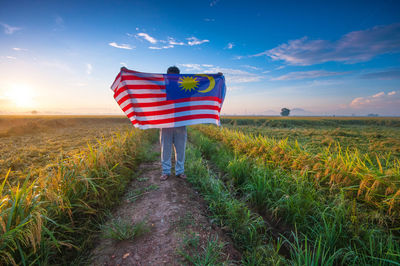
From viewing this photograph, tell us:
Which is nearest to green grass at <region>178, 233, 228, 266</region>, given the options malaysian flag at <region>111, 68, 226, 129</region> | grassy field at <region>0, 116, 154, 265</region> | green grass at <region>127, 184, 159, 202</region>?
grassy field at <region>0, 116, 154, 265</region>

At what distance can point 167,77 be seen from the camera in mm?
3385

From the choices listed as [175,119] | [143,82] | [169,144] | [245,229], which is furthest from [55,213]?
[143,82]

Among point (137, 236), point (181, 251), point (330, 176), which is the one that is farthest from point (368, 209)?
point (137, 236)

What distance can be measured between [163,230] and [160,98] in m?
2.43

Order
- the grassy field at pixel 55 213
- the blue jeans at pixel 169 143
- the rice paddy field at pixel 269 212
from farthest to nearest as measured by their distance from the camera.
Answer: the blue jeans at pixel 169 143 → the rice paddy field at pixel 269 212 → the grassy field at pixel 55 213

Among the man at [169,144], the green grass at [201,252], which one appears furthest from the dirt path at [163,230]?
the man at [169,144]

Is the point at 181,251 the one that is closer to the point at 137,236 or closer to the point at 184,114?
the point at 137,236

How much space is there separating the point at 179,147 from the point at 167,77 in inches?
58.8

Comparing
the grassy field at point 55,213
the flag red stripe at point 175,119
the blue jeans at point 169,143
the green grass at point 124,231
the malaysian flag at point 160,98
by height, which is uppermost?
the malaysian flag at point 160,98

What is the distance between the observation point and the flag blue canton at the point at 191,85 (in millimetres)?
3379

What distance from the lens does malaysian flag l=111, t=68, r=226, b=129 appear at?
3336mm

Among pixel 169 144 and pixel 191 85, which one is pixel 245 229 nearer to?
pixel 169 144

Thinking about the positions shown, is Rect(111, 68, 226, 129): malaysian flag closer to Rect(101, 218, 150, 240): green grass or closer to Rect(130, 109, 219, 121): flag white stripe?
Rect(130, 109, 219, 121): flag white stripe

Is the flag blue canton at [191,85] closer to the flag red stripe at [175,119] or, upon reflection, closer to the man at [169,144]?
the flag red stripe at [175,119]
